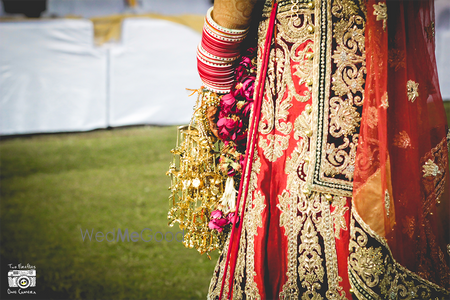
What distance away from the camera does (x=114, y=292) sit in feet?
8.14

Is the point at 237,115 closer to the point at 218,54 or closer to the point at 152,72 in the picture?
the point at 218,54

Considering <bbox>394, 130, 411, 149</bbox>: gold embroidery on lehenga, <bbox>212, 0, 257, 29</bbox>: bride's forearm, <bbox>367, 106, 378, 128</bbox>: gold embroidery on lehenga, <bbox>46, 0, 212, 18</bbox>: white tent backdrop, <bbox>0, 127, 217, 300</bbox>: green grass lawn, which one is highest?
<bbox>46, 0, 212, 18</bbox>: white tent backdrop

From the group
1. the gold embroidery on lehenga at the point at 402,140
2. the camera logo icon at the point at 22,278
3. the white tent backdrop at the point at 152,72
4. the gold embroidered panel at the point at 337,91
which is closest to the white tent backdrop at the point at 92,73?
the white tent backdrop at the point at 152,72

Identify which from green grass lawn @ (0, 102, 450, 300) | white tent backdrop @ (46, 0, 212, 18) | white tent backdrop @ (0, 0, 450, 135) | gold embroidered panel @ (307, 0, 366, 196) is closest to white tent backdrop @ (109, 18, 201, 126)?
white tent backdrop @ (0, 0, 450, 135)

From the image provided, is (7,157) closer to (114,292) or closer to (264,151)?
(114,292)

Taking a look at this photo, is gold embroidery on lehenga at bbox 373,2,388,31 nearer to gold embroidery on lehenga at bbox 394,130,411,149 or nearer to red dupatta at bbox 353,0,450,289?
red dupatta at bbox 353,0,450,289

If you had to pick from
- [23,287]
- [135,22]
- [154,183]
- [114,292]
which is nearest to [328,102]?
[114,292]

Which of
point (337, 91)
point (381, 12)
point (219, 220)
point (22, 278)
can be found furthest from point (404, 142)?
point (22, 278)

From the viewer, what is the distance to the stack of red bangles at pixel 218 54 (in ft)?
4.03

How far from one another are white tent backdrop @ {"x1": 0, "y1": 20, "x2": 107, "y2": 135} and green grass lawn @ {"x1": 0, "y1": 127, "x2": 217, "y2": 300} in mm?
1123

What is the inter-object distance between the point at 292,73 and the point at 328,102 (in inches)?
5.6

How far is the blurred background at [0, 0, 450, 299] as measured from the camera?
4.48m

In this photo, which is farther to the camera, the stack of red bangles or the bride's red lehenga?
the stack of red bangles

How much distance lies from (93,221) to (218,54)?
277cm
